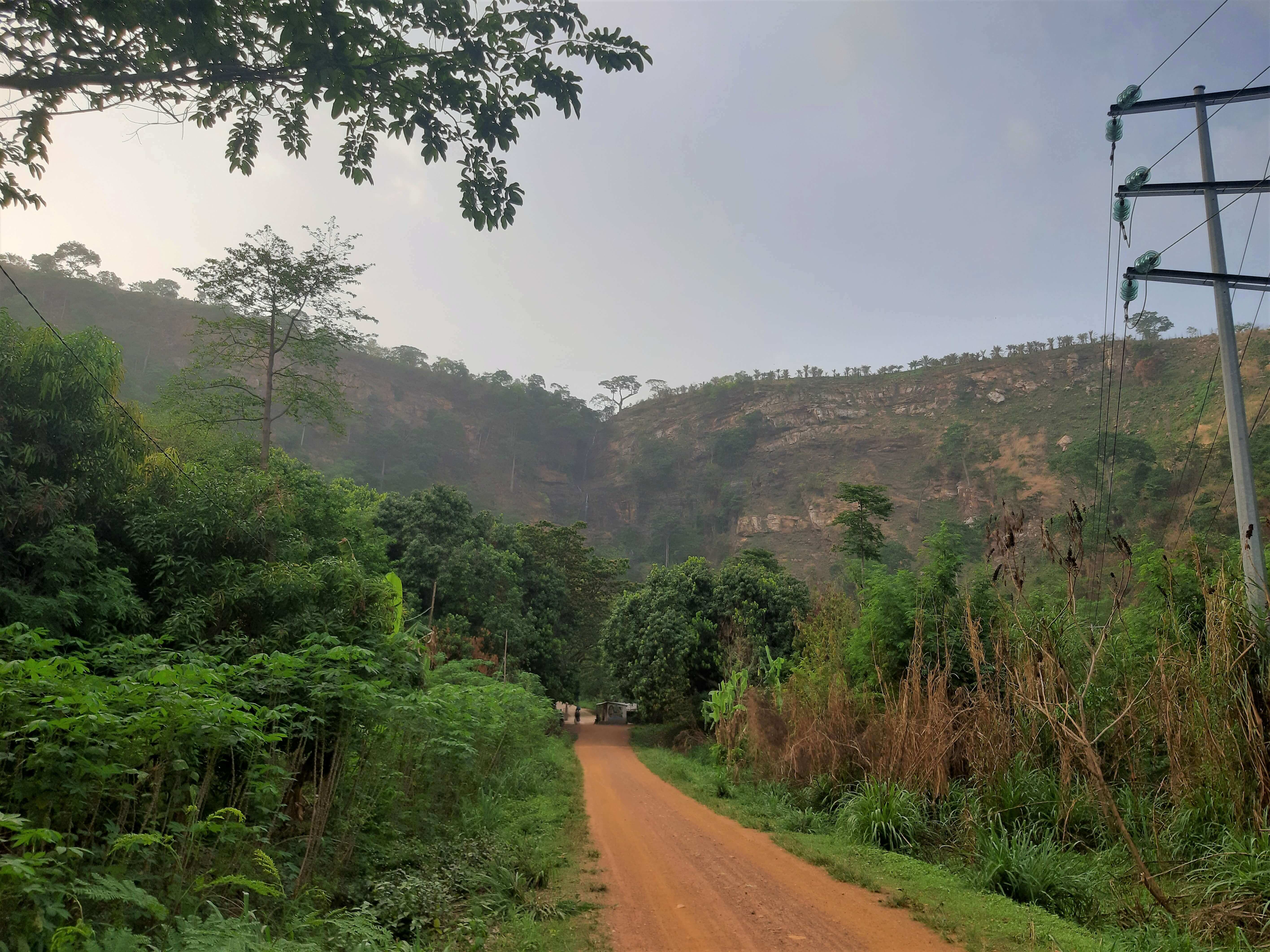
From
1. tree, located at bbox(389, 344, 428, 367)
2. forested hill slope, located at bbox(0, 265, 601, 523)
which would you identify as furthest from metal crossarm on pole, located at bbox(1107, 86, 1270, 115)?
tree, located at bbox(389, 344, 428, 367)

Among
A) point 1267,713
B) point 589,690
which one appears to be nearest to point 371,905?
point 1267,713

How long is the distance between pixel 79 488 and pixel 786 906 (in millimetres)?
8451

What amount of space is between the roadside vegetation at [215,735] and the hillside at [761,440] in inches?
1274

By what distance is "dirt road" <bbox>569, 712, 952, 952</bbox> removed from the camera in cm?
495

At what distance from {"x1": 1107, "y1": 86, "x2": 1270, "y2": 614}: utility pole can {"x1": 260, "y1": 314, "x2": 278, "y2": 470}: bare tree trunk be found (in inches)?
737

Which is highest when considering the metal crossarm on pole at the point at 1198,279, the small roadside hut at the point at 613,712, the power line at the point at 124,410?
the metal crossarm on pole at the point at 1198,279

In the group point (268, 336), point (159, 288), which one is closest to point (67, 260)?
point (159, 288)

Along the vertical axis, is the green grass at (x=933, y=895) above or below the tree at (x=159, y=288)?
below

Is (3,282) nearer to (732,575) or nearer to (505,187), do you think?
(732,575)

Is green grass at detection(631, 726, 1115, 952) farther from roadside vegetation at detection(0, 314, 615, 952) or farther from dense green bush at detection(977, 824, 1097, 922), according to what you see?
roadside vegetation at detection(0, 314, 615, 952)

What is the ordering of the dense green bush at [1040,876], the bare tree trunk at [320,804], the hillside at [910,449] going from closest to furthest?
the bare tree trunk at [320,804] < the dense green bush at [1040,876] < the hillside at [910,449]

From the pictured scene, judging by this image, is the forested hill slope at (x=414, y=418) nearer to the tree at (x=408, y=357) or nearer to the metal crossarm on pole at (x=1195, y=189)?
the tree at (x=408, y=357)

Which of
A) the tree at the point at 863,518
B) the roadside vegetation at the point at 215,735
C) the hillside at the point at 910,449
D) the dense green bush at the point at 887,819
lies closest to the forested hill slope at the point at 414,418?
the hillside at the point at 910,449

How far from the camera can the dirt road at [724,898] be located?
495cm
